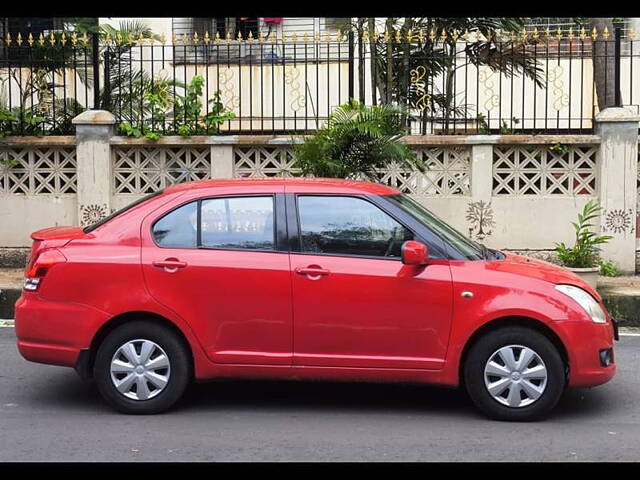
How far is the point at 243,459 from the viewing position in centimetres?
598

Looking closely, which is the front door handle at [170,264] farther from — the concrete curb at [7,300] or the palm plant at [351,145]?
the concrete curb at [7,300]

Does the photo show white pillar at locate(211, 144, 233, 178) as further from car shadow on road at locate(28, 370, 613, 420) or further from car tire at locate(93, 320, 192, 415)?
car tire at locate(93, 320, 192, 415)

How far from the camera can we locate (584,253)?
35.4ft

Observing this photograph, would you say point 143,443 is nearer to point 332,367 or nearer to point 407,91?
point 332,367

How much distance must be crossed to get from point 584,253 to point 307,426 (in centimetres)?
509

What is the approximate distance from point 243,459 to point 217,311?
3.70 feet

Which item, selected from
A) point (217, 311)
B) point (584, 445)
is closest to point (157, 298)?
point (217, 311)

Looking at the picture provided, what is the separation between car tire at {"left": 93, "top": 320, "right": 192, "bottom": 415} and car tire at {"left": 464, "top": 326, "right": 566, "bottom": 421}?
190 cm

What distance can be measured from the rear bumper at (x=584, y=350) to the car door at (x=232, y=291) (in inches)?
70.7

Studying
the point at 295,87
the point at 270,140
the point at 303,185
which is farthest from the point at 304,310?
the point at 295,87

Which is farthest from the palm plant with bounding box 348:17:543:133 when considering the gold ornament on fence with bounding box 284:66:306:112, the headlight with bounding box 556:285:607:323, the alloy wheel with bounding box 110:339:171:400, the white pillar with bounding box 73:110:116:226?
the alloy wheel with bounding box 110:339:171:400

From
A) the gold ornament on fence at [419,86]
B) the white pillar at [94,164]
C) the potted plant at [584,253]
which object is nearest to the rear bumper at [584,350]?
the potted plant at [584,253]
